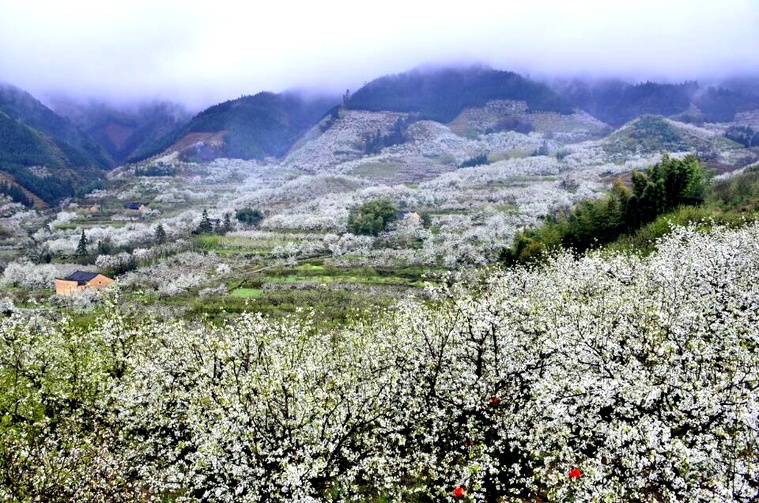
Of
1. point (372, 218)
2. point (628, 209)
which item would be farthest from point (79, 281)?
point (628, 209)

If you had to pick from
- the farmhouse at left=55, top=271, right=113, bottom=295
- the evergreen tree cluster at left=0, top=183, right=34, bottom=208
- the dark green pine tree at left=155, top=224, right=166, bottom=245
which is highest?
the evergreen tree cluster at left=0, top=183, right=34, bottom=208

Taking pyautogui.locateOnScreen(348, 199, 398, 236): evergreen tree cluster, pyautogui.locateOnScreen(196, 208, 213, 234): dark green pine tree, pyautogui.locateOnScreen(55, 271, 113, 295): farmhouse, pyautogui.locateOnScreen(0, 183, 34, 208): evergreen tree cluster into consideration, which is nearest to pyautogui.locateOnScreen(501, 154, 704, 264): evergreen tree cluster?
pyautogui.locateOnScreen(348, 199, 398, 236): evergreen tree cluster

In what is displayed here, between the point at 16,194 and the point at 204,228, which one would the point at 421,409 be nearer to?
the point at 204,228

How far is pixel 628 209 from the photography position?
66688 millimetres

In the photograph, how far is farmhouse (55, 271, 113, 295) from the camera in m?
82.4

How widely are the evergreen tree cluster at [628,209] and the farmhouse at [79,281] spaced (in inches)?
2737

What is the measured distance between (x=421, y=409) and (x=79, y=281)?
8538 cm

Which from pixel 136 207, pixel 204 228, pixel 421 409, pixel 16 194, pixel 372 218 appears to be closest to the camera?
pixel 421 409

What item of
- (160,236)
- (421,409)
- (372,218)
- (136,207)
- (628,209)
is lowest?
(372,218)

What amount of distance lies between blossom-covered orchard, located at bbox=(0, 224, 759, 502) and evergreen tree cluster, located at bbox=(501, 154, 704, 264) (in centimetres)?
4557

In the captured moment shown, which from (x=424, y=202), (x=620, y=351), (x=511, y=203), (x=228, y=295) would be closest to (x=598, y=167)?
(x=511, y=203)

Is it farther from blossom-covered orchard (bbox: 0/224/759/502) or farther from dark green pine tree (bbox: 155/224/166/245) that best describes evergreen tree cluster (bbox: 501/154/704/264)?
dark green pine tree (bbox: 155/224/166/245)

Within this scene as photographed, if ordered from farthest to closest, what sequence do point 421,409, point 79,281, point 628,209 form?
point 79,281
point 628,209
point 421,409

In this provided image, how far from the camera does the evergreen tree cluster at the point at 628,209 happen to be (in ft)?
210
